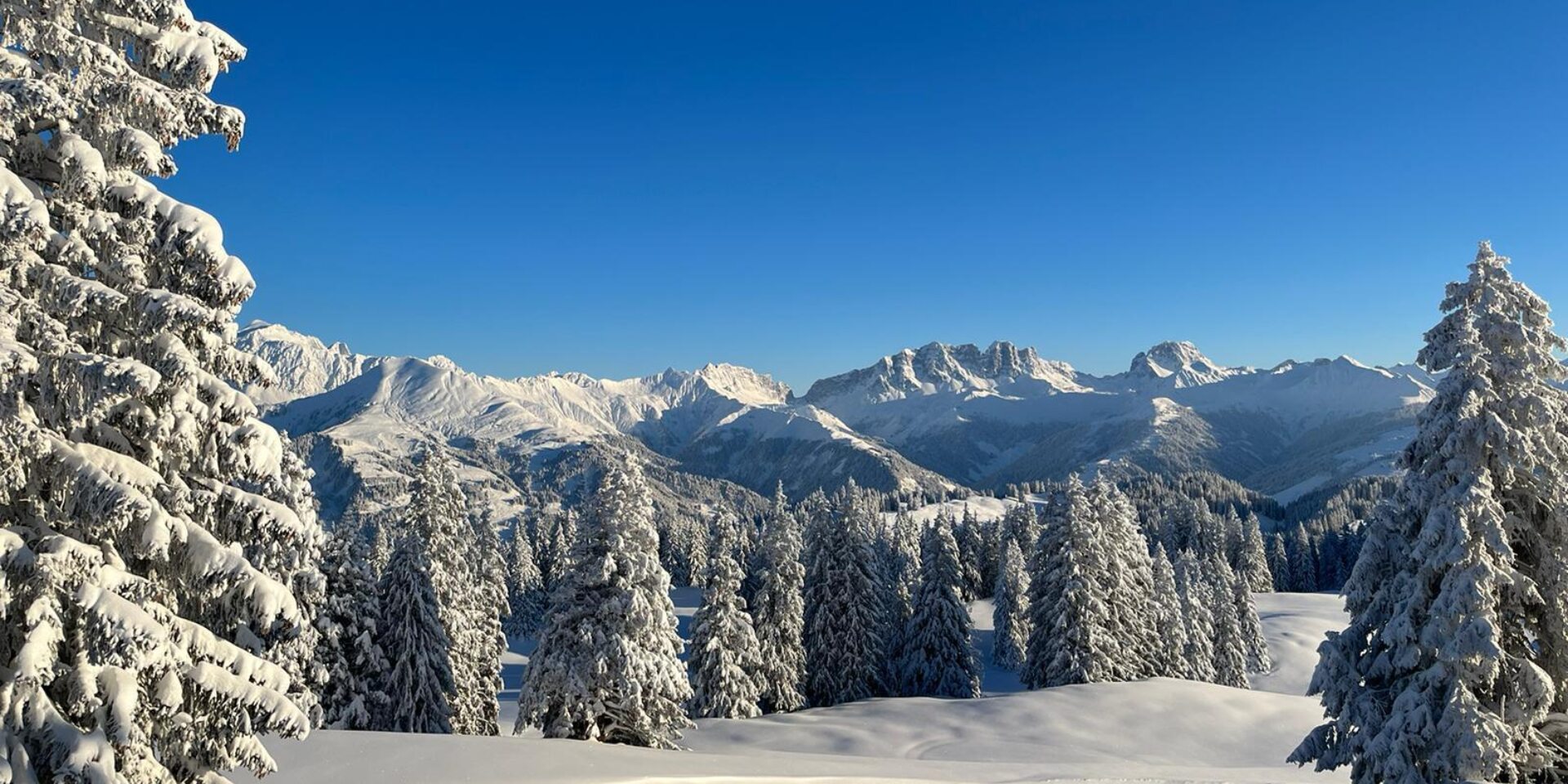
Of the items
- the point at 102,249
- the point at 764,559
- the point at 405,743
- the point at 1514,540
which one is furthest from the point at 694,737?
the point at 102,249

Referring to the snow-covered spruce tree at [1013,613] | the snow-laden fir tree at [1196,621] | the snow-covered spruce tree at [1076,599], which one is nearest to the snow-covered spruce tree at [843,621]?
the snow-covered spruce tree at [1076,599]

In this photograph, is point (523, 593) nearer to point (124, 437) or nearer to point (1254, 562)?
point (1254, 562)

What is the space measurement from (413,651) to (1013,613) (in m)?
49.4

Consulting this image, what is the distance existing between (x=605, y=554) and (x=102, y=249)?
56.6 ft

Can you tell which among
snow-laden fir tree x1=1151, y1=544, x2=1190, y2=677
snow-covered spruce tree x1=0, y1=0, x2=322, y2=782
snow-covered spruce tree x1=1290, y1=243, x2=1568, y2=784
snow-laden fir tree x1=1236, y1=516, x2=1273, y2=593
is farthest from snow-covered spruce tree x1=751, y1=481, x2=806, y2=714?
snow-laden fir tree x1=1236, y1=516, x2=1273, y2=593

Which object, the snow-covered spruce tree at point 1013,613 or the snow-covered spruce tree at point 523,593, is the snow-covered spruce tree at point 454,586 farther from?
the snow-covered spruce tree at point 523,593

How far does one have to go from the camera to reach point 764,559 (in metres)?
48.0

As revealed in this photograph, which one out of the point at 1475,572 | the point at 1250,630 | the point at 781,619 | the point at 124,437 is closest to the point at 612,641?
the point at 124,437

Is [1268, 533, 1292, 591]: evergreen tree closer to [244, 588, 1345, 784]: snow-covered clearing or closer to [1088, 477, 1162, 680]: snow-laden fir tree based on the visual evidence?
[1088, 477, 1162, 680]: snow-laden fir tree

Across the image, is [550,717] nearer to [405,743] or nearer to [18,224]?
[405,743]

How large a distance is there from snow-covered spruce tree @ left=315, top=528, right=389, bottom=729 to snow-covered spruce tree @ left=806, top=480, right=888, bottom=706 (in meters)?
24.3

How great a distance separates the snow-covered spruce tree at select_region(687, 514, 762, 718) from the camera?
40000 millimetres

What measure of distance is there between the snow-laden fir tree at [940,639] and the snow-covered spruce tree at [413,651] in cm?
2710

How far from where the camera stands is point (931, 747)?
31.2 meters
